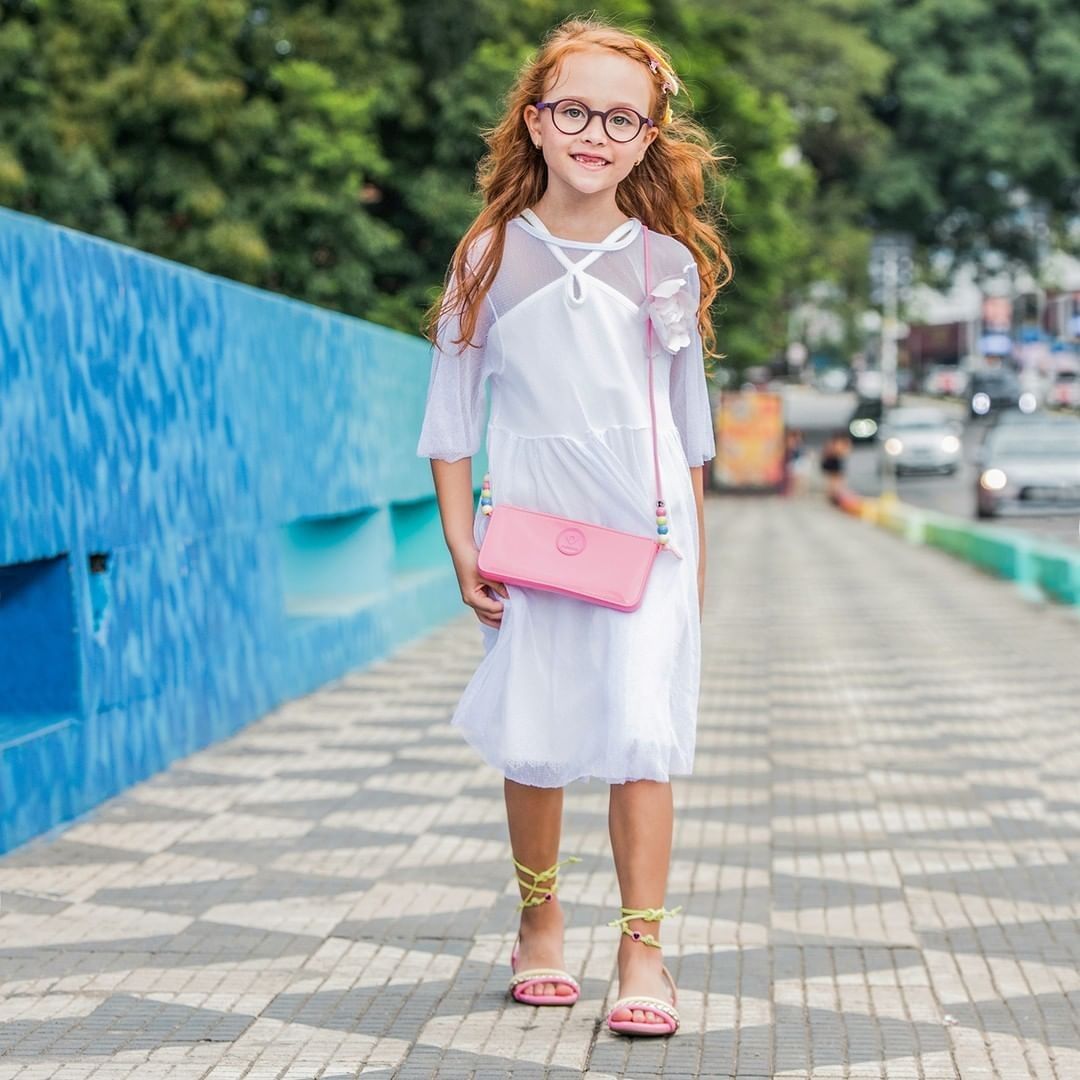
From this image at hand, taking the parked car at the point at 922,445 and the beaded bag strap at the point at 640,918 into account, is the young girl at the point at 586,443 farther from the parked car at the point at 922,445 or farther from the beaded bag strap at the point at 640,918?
the parked car at the point at 922,445

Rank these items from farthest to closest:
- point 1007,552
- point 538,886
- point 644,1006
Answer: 1. point 1007,552
2. point 538,886
3. point 644,1006

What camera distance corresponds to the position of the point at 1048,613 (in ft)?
48.5

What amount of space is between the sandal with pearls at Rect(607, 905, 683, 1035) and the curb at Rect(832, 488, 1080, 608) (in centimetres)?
1147

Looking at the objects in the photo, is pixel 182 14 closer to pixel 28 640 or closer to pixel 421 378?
pixel 421 378

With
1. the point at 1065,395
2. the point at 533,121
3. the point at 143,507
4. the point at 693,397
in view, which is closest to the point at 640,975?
the point at 693,397

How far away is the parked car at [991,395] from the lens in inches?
2579

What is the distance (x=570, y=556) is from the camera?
370 cm

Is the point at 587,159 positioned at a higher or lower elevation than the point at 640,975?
higher

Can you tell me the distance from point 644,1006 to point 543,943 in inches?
12.3

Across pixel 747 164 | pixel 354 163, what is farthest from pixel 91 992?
pixel 747 164

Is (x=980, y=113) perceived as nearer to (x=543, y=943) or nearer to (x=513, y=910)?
(x=513, y=910)

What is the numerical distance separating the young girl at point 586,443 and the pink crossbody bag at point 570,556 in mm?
43

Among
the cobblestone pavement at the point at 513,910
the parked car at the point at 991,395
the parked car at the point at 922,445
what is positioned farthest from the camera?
the parked car at the point at 991,395

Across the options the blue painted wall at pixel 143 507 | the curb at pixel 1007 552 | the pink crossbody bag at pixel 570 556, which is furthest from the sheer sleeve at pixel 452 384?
the curb at pixel 1007 552
